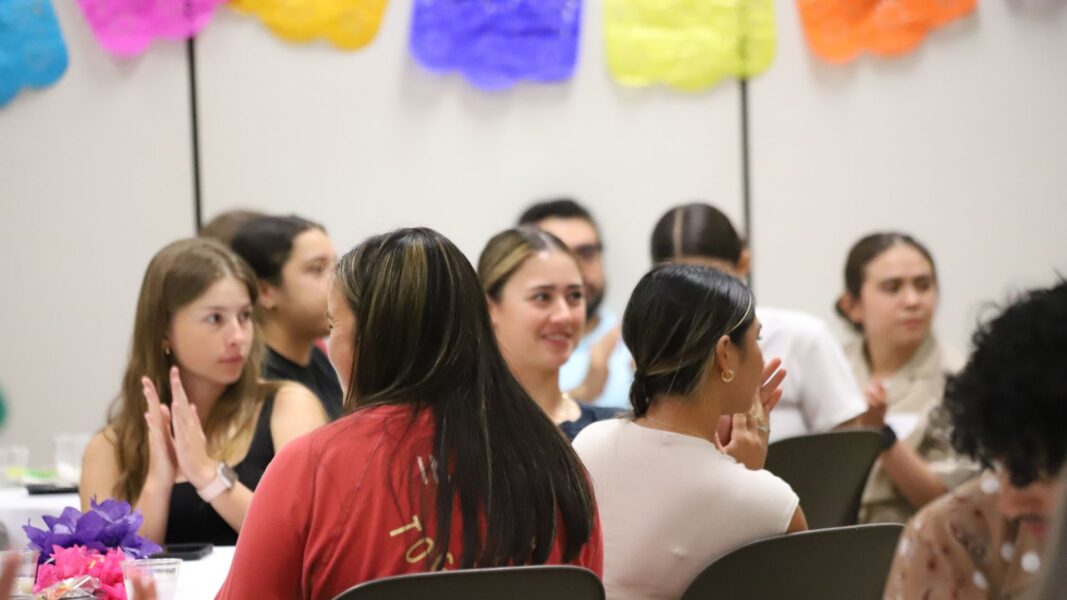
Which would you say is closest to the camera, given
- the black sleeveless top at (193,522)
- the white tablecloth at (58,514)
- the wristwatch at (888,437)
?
the white tablecloth at (58,514)

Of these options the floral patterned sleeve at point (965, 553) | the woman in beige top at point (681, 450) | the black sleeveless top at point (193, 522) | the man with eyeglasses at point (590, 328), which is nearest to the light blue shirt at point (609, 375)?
the man with eyeglasses at point (590, 328)

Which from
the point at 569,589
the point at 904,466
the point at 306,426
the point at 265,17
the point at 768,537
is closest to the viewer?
the point at 569,589

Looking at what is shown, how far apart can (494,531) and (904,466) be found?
2236 mm

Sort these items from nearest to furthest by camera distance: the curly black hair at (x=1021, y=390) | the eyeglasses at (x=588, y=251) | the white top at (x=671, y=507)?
the curly black hair at (x=1021, y=390) → the white top at (x=671, y=507) → the eyeglasses at (x=588, y=251)

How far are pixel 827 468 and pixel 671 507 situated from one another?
0.90 meters

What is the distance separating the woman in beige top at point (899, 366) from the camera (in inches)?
147

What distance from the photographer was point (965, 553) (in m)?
1.40

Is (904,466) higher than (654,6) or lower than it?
lower

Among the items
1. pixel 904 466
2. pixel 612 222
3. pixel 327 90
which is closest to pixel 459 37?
pixel 327 90

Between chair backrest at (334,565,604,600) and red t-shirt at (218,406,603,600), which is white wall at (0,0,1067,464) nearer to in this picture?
red t-shirt at (218,406,603,600)

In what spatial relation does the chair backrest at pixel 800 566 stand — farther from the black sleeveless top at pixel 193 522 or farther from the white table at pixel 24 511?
the white table at pixel 24 511

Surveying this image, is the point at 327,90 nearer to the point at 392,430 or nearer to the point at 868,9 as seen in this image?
the point at 868,9

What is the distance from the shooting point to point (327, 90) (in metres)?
4.62

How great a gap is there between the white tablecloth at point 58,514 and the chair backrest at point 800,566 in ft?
2.97
